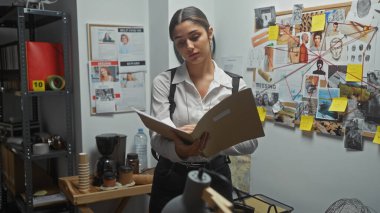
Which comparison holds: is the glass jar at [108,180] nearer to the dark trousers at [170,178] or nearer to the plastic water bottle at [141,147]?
the plastic water bottle at [141,147]

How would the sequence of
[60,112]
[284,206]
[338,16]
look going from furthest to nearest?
[60,112] → [284,206] → [338,16]

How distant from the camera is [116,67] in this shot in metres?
2.23

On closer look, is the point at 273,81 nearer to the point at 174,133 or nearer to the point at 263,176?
the point at 263,176

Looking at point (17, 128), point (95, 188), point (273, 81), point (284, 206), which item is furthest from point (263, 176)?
point (17, 128)

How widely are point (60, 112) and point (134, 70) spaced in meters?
0.65

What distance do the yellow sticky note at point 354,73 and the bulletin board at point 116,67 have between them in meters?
1.34

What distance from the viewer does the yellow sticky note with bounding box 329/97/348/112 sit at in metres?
1.57

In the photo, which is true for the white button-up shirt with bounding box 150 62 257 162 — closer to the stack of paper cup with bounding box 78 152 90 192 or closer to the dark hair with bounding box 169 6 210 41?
the dark hair with bounding box 169 6 210 41

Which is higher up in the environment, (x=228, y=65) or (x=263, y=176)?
(x=228, y=65)

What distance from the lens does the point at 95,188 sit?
1.89 metres

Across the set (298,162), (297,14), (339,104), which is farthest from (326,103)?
(297,14)

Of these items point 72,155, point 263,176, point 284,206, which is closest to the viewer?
point 284,206

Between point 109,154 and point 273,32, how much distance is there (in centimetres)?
123

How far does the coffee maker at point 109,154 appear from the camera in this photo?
196 centimetres
